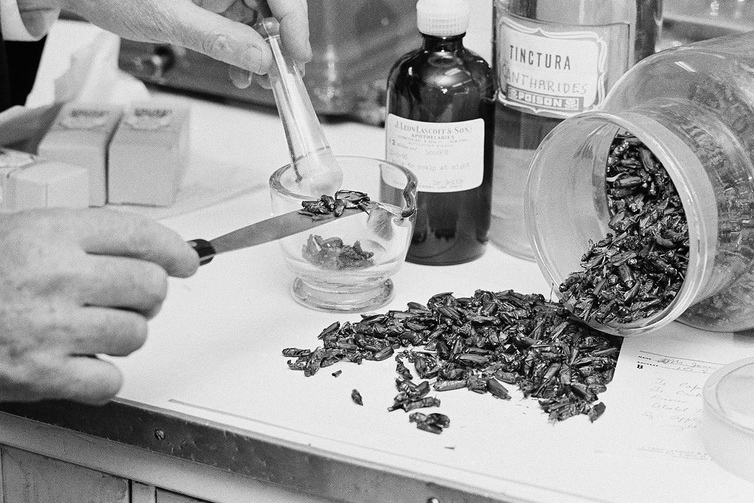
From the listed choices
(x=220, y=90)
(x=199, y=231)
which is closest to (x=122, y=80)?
(x=220, y=90)

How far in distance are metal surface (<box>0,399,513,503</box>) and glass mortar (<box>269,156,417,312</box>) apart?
23 cm

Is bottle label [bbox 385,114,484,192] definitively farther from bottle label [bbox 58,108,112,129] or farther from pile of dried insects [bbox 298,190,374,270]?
bottle label [bbox 58,108,112,129]

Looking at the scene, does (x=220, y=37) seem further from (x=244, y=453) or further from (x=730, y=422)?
(x=730, y=422)

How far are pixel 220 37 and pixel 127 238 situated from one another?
1.03ft

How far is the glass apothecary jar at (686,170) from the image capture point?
0.83 meters

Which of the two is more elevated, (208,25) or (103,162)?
(208,25)

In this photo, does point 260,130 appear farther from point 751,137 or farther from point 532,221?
point 751,137

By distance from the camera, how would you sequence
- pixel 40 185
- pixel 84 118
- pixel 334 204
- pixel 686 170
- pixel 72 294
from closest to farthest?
pixel 72 294
pixel 686 170
pixel 334 204
pixel 40 185
pixel 84 118

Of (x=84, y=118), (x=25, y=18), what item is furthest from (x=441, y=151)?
(x=25, y=18)

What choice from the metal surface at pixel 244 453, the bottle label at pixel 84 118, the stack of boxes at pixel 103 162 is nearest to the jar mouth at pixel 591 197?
the metal surface at pixel 244 453

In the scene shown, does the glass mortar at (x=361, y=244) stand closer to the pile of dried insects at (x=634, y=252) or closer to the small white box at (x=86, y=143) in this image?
the pile of dried insects at (x=634, y=252)

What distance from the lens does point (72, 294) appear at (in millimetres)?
723

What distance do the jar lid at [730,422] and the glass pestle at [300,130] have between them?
0.42m

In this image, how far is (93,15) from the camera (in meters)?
1.12
